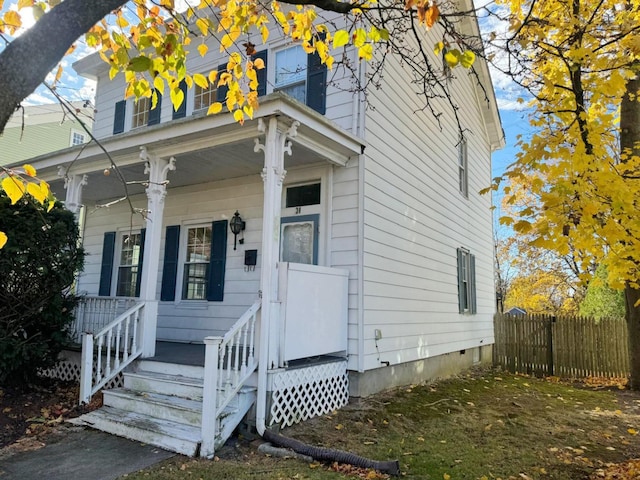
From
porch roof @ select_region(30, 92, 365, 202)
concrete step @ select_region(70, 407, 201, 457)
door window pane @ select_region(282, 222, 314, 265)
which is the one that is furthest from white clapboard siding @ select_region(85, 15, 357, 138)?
concrete step @ select_region(70, 407, 201, 457)

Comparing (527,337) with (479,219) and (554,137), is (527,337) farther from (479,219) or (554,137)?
(554,137)

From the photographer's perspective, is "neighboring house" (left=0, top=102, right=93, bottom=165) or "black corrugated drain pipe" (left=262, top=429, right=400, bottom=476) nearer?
"black corrugated drain pipe" (left=262, top=429, right=400, bottom=476)

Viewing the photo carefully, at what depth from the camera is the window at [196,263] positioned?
8.41 m

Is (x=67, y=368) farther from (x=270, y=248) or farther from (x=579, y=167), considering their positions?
(x=579, y=167)

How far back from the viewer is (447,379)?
31.3ft

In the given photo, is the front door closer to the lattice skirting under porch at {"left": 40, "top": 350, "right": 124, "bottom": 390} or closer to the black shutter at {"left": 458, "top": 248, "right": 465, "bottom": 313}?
the lattice skirting under porch at {"left": 40, "top": 350, "right": 124, "bottom": 390}

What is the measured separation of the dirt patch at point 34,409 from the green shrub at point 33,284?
256mm

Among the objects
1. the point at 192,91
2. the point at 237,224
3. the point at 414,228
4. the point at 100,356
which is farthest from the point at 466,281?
the point at 100,356

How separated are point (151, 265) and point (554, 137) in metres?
5.27

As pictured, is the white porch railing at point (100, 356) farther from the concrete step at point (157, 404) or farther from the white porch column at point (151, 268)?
the concrete step at point (157, 404)

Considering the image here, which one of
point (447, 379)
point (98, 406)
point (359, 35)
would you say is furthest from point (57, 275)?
point (447, 379)

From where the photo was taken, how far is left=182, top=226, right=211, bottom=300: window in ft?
27.6

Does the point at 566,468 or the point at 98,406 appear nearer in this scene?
the point at 566,468

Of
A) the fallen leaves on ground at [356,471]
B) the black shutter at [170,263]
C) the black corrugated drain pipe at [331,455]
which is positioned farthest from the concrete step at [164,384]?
the black shutter at [170,263]
